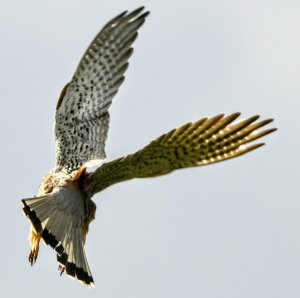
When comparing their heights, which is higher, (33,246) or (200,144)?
(200,144)

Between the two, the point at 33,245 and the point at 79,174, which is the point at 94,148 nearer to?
the point at 79,174

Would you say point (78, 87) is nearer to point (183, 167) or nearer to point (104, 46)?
point (104, 46)

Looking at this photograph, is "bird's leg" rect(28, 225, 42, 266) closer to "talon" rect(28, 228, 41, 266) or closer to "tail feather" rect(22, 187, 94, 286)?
"talon" rect(28, 228, 41, 266)

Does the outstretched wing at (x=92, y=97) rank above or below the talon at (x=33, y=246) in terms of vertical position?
above

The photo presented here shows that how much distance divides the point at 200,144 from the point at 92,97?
10.1ft

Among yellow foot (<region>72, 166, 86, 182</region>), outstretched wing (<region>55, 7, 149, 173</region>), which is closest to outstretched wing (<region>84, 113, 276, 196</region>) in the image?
yellow foot (<region>72, 166, 86, 182</region>)

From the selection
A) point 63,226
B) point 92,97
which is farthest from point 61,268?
point 92,97

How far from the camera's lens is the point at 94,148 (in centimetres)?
1786

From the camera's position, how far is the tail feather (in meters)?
16.7

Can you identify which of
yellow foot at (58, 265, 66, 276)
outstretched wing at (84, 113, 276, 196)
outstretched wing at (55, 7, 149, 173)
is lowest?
yellow foot at (58, 265, 66, 276)

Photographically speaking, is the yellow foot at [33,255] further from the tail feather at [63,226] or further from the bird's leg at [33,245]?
the tail feather at [63,226]

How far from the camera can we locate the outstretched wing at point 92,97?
1727 cm

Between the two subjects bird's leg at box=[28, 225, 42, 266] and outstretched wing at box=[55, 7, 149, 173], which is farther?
bird's leg at box=[28, 225, 42, 266]

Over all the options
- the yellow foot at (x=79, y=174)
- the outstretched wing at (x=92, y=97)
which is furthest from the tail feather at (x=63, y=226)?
the outstretched wing at (x=92, y=97)
